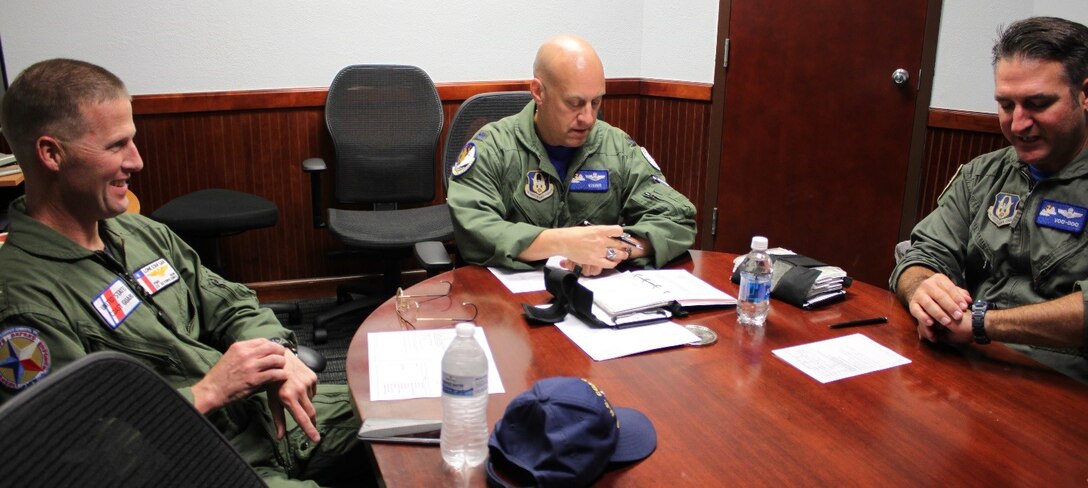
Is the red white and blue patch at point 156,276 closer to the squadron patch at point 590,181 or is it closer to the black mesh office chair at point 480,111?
the squadron patch at point 590,181

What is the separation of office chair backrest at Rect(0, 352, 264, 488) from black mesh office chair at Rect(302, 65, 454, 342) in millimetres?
2591

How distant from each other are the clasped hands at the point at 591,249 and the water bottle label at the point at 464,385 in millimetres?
863

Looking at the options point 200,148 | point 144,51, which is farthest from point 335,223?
point 144,51

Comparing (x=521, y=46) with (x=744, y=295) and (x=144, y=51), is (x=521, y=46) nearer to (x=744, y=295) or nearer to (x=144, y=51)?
(x=144, y=51)

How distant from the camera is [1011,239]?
1.83 meters

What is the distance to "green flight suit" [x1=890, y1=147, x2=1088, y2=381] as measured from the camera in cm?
172

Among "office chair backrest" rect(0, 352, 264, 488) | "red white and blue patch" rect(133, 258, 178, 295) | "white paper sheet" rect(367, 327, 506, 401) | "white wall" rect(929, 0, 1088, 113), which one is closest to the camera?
"office chair backrest" rect(0, 352, 264, 488)

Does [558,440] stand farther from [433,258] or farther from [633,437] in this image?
[433,258]

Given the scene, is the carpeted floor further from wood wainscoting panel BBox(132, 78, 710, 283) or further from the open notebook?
the open notebook

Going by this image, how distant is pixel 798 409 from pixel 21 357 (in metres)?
1.26

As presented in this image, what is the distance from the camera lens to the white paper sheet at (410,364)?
137 centimetres

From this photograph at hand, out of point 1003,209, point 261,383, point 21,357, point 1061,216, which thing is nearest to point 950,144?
point 1003,209

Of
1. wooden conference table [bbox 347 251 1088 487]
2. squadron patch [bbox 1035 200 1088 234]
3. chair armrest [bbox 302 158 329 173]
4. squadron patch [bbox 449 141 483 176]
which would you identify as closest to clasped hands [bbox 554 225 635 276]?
wooden conference table [bbox 347 251 1088 487]

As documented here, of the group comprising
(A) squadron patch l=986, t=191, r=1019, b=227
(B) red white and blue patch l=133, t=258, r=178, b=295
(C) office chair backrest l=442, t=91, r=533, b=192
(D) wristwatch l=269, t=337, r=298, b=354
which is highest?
(C) office chair backrest l=442, t=91, r=533, b=192
